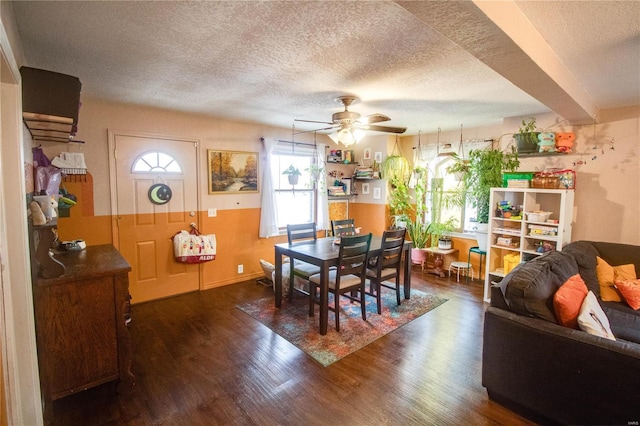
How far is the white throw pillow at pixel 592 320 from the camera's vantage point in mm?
1827

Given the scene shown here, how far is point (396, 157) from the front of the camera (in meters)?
5.39

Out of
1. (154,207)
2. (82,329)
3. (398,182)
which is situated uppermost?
(398,182)

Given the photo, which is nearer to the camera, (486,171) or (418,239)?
(486,171)

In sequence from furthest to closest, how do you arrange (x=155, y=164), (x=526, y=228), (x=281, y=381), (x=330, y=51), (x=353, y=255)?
(x=155, y=164) → (x=526, y=228) → (x=353, y=255) → (x=281, y=381) → (x=330, y=51)

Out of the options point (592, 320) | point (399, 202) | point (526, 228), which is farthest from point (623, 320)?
point (399, 202)

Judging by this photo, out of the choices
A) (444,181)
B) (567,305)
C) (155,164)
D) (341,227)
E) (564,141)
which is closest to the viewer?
(567,305)

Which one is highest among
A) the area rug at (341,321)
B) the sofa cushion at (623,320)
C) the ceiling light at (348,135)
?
the ceiling light at (348,135)

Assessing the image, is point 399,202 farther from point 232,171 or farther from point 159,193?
point 159,193

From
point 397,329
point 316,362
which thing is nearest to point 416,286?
point 397,329

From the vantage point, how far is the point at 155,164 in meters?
3.81

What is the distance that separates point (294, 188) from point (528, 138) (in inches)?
126

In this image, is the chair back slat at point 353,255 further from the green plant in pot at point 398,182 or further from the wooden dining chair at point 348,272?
the green plant in pot at point 398,182

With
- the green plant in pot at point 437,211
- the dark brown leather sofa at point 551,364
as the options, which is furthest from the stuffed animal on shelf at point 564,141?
the dark brown leather sofa at point 551,364

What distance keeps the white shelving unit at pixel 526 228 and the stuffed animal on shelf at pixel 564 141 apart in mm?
492
